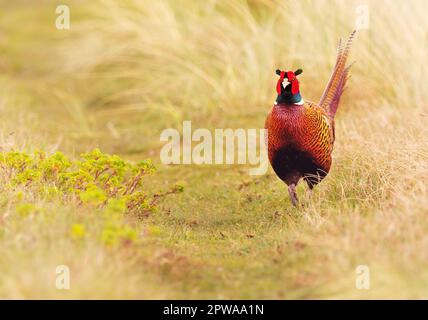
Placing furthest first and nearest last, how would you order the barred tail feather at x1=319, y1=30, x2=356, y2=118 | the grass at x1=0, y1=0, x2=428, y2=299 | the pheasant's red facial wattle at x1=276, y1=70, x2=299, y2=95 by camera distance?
the barred tail feather at x1=319, y1=30, x2=356, y2=118 → the pheasant's red facial wattle at x1=276, y1=70, x2=299, y2=95 → the grass at x1=0, y1=0, x2=428, y2=299

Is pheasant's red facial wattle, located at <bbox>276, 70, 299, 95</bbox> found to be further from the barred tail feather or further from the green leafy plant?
the green leafy plant

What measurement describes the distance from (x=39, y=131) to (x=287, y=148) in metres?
3.45

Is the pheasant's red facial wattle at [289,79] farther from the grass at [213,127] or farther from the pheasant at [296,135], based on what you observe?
the grass at [213,127]

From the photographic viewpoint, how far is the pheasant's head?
4.58 m

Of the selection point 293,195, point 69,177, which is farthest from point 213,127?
point 69,177

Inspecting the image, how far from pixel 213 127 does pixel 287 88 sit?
2974 millimetres

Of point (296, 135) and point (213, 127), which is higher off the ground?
point (213, 127)

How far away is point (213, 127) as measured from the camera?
24.8ft

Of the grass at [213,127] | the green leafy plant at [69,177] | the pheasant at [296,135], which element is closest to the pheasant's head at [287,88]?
the pheasant at [296,135]

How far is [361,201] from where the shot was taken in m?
4.96

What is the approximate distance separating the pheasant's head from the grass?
731 mm

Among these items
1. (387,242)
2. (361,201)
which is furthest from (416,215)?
(361,201)

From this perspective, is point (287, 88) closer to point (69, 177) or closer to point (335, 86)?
point (335, 86)

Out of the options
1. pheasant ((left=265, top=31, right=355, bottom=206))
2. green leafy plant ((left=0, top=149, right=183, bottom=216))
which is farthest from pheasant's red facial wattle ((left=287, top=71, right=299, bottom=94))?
green leafy plant ((left=0, top=149, right=183, bottom=216))
